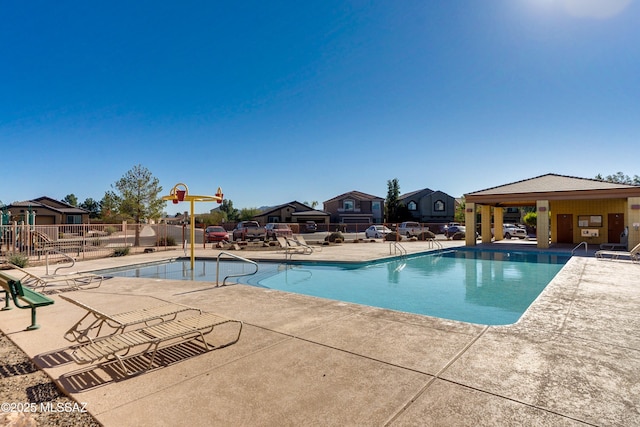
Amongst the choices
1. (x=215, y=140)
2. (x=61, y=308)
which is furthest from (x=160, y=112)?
(x=61, y=308)

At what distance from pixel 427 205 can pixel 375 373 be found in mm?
52843

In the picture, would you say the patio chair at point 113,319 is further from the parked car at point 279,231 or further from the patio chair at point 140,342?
the parked car at point 279,231

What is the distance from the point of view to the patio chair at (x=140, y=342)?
3.22 m

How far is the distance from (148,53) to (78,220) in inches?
1409

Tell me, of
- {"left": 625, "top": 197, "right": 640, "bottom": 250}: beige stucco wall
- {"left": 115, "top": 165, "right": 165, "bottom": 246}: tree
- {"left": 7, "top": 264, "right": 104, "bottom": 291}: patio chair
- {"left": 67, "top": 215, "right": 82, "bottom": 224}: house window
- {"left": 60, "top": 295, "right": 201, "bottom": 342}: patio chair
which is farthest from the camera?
{"left": 67, "top": 215, "right": 82, "bottom": 224}: house window

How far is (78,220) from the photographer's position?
140ft

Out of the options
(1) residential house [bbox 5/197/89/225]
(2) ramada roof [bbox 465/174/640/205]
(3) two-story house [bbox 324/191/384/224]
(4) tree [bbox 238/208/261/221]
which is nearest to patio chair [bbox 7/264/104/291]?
(2) ramada roof [bbox 465/174/640/205]

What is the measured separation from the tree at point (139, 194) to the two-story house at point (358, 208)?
31.4m

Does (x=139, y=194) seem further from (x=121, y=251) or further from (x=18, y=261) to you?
(x=18, y=261)

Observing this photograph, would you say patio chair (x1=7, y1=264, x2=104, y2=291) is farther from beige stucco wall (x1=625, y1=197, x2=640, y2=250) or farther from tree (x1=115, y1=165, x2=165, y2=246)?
beige stucco wall (x1=625, y1=197, x2=640, y2=250)

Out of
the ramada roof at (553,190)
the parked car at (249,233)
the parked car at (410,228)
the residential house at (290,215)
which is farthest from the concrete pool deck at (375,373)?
the residential house at (290,215)

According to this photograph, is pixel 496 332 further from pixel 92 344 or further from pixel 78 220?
pixel 78 220

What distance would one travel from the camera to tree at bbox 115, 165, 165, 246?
81.0 feet

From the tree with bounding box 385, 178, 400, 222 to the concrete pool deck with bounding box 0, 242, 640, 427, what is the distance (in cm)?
4746
